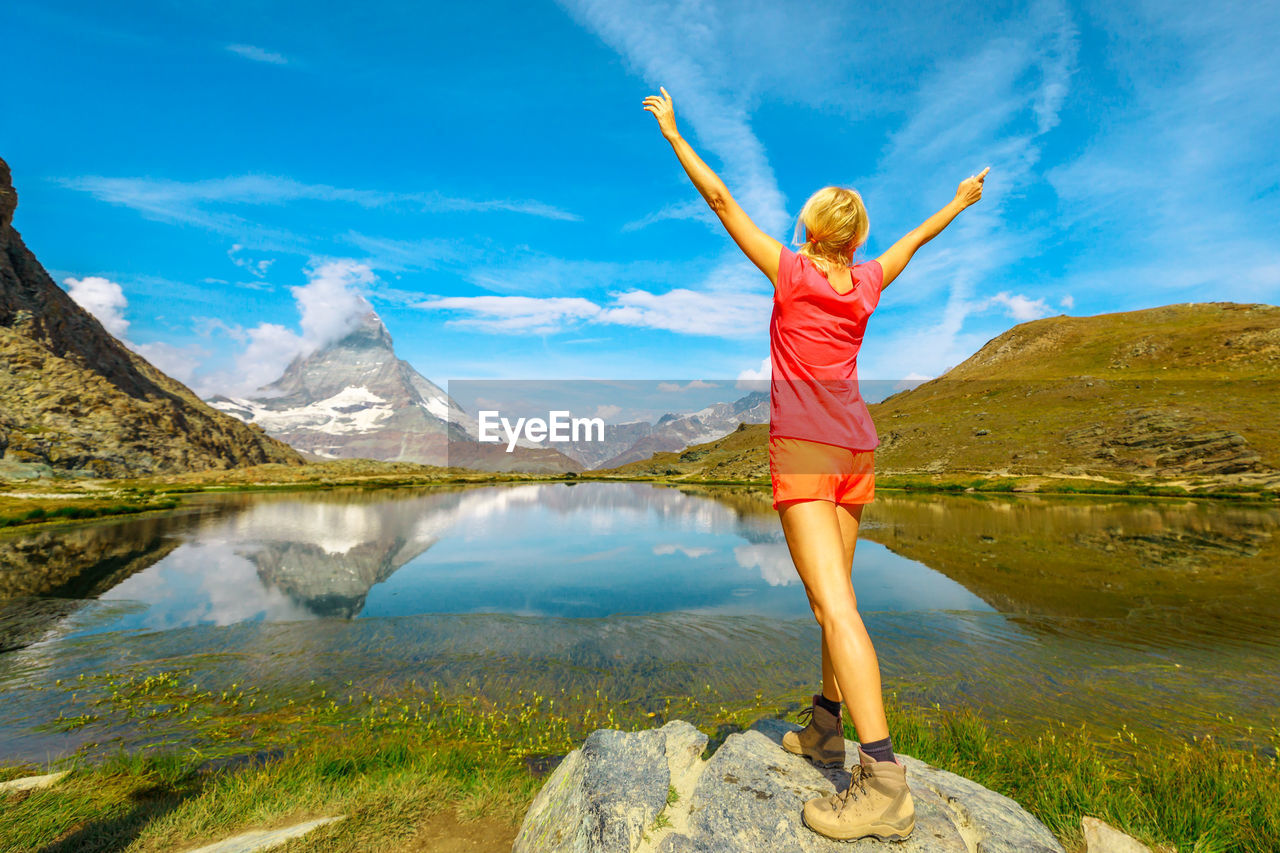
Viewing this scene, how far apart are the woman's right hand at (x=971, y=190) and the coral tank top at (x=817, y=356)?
Result: 1587 mm

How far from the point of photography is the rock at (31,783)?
5336 mm

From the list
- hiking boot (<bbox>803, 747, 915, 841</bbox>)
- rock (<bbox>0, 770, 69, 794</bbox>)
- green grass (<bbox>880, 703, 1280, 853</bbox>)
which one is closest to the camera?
hiking boot (<bbox>803, 747, 915, 841</bbox>)

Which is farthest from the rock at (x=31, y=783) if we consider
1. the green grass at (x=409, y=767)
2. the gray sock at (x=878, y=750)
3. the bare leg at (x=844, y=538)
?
the gray sock at (x=878, y=750)

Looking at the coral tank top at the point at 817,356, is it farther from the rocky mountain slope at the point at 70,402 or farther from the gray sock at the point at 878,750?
the rocky mountain slope at the point at 70,402

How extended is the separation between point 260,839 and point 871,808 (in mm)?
4945

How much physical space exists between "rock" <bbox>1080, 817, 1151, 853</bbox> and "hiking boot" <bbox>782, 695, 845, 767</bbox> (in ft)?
6.65

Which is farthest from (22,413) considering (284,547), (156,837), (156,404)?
(156,837)

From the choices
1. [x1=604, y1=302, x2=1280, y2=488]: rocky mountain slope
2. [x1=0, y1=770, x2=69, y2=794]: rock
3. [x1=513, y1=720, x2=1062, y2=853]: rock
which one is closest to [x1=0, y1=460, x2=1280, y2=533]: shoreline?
[x1=604, y1=302, x2=1280, y2=488]: rocky mountain slope

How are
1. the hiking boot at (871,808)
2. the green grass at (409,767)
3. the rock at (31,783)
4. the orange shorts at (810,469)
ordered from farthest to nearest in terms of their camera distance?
1. the rock at (31,783)
2. the green grass at (409,767)
3. the orange shorts at (810,469)
4. the hiking boot at (871,808)

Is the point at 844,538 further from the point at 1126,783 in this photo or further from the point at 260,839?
the point at 260,839

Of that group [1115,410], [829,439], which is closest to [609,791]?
[829,439]

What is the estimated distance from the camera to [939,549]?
2408 cm

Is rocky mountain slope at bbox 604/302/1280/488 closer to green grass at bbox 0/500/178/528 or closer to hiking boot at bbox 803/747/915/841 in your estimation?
hiking boot at bbox 803/747/915/841

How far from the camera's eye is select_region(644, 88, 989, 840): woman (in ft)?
11.3
